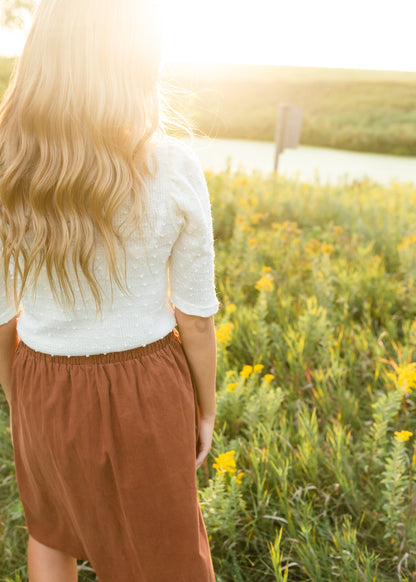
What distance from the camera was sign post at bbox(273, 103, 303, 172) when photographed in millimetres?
5801

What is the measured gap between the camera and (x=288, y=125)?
19.5 feet

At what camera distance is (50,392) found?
106cm

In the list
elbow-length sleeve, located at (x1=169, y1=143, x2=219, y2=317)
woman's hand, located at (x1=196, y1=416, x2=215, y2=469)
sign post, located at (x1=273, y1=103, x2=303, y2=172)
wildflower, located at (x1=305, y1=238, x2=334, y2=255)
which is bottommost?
woman's hand, located at (x1=196, y1=416, x2=215, y2=469)

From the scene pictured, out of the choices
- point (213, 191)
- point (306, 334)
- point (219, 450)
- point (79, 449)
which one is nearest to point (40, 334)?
point (79, 449)

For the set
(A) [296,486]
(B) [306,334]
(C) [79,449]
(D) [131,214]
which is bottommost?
(A) [296,486]

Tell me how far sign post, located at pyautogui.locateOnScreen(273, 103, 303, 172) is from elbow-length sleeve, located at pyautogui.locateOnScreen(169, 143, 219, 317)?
522 cm

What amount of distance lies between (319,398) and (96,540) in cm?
119

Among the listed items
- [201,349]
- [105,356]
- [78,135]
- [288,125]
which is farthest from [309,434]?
[288,125]

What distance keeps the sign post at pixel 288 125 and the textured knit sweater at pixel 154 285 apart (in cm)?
523

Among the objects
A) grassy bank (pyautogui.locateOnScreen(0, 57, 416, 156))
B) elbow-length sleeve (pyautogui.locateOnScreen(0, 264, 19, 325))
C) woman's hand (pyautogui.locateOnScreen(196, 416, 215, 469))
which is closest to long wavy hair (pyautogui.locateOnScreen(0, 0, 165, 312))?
elbow-length sleeve (pyautogui.locateOnScreen(0, 264, 19, 325))

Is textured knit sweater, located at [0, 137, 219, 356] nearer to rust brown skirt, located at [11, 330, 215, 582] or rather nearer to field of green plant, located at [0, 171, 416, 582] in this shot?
rust brown skirt, located at [11, 330, 215, 582]

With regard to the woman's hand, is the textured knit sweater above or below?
above

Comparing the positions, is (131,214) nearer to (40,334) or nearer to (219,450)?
(40,334)

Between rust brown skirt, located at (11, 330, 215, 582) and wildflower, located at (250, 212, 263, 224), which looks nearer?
rust brown skirt, located at (11, 330, 215, 582)
